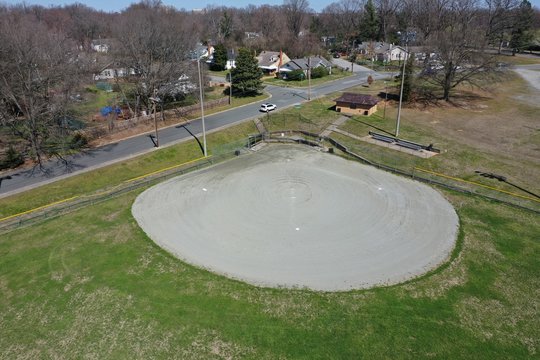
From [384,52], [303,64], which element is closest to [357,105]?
[303,64]

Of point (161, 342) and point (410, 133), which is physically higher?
point (410, 133)

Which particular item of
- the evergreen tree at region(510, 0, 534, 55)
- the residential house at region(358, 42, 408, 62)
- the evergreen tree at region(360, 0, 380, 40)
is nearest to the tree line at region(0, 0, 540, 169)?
the evergreen tree at region(510, 0, 534, 55)

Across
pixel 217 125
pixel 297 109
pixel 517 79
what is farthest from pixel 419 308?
pixel 517 79

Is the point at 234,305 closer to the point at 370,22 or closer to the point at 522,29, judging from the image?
the point at 522,29

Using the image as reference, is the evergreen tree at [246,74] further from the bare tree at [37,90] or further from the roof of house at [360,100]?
the bare tree at [37,90]

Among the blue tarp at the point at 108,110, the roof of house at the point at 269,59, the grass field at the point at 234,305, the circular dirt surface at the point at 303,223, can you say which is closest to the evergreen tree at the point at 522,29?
the roof of house at the point at 269,59

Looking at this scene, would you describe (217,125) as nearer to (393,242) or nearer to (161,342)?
(393,242)

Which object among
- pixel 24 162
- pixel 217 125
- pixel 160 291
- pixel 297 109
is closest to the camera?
pixel 160 291
